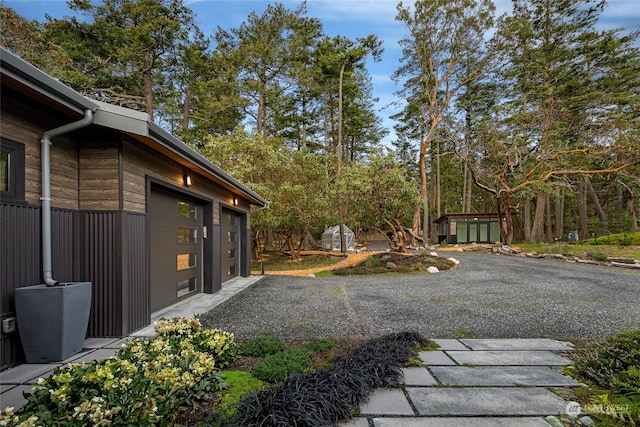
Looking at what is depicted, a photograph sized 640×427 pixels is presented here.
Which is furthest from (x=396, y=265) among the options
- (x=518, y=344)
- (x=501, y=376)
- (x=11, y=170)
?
(x=11, y=170)

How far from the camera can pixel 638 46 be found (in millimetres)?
15094

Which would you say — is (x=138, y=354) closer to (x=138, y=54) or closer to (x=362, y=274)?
(x=362, y=274)

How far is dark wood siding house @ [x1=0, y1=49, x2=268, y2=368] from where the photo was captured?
265 centimetres

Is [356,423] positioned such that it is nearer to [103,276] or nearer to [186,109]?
[103,276]

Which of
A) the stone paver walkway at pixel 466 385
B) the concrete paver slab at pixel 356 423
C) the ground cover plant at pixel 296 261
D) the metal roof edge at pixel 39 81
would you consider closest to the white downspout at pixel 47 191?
the metal roof edge at pixel 39 81

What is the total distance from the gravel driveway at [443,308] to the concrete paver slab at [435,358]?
698 millimetres

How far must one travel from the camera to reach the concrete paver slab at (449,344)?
3.14m

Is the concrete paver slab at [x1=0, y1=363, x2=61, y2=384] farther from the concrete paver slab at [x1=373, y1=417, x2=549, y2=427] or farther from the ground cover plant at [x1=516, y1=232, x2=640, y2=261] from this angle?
the ground cover plant at [x1=516, y1=232, x2=640, y2=261]

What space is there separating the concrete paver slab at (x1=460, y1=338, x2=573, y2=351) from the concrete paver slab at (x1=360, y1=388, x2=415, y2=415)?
55.8 inches

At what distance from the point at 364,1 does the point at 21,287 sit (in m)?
8.96

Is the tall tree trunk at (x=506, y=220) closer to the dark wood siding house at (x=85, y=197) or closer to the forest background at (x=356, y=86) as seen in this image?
the forest background at (x=356, y=86)

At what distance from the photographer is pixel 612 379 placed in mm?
2164

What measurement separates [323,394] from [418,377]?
94 cm

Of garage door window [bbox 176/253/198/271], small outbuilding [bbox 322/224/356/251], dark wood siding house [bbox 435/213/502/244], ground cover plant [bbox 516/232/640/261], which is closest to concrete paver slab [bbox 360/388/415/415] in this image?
garage door window [bbox 176/253/198/271]
